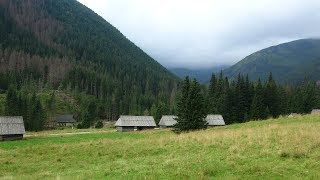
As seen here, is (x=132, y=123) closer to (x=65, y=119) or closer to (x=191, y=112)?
(x=191, y=112)

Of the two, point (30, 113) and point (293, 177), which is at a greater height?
point (30, 113)

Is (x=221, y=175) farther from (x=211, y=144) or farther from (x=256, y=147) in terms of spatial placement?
(x=211, y=144)

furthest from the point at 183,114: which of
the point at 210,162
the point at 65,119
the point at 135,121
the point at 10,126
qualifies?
the point at 65,119

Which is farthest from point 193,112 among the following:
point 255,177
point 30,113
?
point 30,113

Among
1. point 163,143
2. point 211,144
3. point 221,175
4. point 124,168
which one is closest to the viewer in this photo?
point 221,175

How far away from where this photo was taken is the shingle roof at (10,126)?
7712 centimetres

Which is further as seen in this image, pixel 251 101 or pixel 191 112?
pixel 251 101

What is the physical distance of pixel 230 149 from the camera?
73.5ft

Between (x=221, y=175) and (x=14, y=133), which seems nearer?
(x=221, y=175)

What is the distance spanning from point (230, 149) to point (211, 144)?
3564 millimetres

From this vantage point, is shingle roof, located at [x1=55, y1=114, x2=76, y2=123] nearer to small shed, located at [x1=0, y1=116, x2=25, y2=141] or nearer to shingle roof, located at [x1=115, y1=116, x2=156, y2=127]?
shingle roof, located at [x1=115, y1=116, x2=156, y2=127]

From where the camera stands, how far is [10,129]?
7794 centimetres

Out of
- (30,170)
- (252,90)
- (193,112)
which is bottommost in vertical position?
(30,170)

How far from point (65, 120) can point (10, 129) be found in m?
99.9
